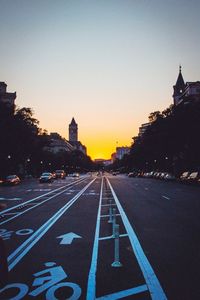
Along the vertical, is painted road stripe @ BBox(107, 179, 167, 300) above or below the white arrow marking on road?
below

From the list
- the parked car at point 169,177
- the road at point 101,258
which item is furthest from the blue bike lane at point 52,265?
the parked car at point 169,177

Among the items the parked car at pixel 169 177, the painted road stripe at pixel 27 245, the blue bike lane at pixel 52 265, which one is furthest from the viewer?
the parked car at pixel 169 177

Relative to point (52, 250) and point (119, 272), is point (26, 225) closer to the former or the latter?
point (52, 250)

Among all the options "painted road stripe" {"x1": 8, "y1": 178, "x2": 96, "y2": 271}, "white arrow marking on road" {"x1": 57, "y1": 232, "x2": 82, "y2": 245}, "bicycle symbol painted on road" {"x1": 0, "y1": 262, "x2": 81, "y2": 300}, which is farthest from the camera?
"white arrow marking on road" {"x1": 57, "y1": 232, "x2": 82, "y2": 245}

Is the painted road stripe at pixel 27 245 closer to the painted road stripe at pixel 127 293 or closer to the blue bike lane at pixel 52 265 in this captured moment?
the blue bike lane at pixel 52 265

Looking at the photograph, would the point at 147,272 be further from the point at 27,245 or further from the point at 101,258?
the point at 27,245

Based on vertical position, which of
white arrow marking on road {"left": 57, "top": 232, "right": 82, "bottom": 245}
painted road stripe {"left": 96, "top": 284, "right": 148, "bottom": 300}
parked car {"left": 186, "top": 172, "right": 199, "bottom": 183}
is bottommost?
painted road stripe {"left": 96, "top": 284, "right": 148, "bottom": 300}

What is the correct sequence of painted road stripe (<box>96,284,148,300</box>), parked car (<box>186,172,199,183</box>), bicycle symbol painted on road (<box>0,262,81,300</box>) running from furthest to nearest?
parked car (<box>186,172,199,183</box>) < bicycle symbol painted on road (<box>0,262,81,300</box>) < painted road stripe (<box>96,284,148,300</box>)

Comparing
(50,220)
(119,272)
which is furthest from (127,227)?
(119,272)

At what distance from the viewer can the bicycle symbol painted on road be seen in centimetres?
597

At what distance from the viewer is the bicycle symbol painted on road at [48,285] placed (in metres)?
→ 5.97

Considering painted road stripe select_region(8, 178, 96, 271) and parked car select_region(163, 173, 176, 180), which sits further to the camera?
parked car select_region(163, 173, 176, 180)

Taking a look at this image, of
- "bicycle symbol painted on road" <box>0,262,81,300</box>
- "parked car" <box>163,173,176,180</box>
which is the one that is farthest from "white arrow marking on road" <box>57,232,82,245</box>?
"parked car" <box>163,173,176,180</box>

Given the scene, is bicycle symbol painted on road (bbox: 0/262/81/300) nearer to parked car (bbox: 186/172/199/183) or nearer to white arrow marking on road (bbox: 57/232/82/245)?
white arrow marking on road (bbox: 57/232/82/245)
